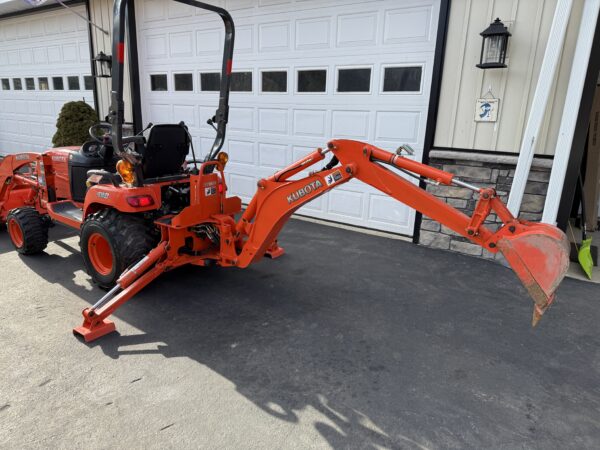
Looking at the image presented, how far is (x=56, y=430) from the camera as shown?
2309mm

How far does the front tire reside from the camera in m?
3.68

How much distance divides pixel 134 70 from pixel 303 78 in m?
3.69

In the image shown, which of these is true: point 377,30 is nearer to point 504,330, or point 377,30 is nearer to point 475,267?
point 475,267

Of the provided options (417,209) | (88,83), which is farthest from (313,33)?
(88,83)

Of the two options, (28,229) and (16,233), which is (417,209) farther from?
(16,233)

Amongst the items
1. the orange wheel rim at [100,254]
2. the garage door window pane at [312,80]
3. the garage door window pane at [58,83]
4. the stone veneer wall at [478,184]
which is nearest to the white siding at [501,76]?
the stone veneer wall at [478,184]

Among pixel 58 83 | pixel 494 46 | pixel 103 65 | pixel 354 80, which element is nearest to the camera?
pixel 494 46

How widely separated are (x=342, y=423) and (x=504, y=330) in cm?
182

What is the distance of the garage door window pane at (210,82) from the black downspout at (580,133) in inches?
202

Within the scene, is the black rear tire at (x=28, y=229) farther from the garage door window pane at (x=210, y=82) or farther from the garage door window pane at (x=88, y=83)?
the garage door window pane at (x=88, y=83)

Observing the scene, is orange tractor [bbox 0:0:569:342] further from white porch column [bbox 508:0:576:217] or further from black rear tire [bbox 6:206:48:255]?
white porch column [bbox 508:0:576:217]

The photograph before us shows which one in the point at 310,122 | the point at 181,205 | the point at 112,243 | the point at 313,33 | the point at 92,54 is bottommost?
the point at 112,243

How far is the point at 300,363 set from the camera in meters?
2.96

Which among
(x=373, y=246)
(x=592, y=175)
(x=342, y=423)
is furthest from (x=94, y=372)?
(x=592, y=175)
